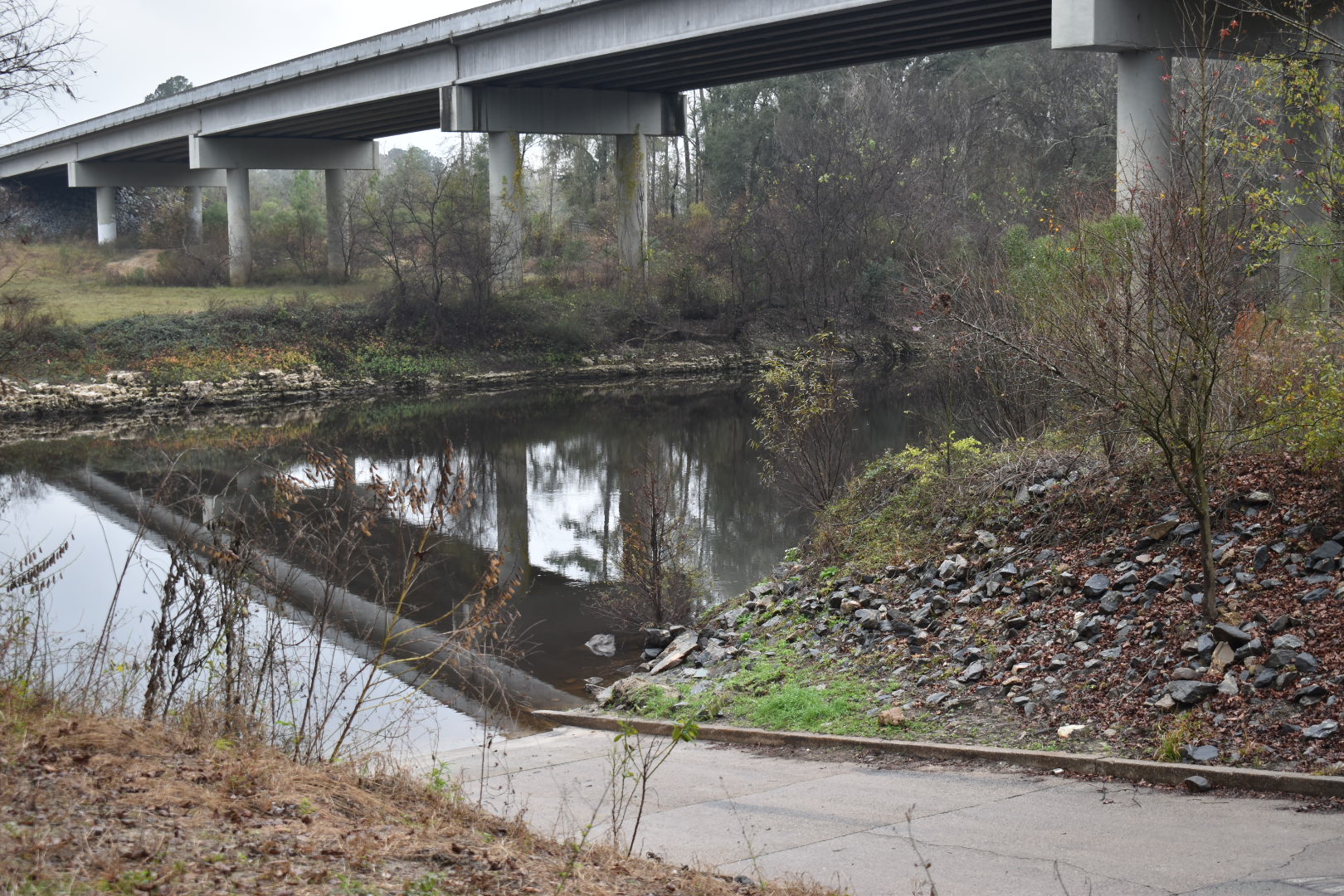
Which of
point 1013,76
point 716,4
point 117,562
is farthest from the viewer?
point 1013,76

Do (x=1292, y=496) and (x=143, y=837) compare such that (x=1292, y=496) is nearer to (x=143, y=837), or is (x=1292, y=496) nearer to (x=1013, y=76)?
(x=143, y=837)

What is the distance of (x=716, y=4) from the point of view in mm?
32125

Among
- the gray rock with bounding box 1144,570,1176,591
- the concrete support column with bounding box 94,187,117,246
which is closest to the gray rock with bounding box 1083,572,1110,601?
the gray rock with bounding box 1144,570,1176,591

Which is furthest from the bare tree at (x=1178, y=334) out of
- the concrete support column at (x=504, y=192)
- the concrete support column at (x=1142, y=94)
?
the concrete support column at (x=504, y=192)

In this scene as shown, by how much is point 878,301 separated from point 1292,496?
39384 mm

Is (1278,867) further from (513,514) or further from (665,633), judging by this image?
(513,514)

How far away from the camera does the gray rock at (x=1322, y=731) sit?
7508 mm

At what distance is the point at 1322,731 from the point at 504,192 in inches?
1604

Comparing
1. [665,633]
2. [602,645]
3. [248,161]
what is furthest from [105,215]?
[665,633]

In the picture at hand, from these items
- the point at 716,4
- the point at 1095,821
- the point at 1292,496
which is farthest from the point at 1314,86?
the point at 716,4

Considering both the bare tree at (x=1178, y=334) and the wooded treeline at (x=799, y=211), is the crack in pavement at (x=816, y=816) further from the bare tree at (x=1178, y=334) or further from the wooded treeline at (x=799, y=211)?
the wooded treeline at (x=799, y=211)

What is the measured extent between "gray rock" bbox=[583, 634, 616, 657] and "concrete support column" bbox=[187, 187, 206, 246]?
59.5 metres

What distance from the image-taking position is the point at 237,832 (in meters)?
5.67

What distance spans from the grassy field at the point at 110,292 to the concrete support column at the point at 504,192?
753cm
